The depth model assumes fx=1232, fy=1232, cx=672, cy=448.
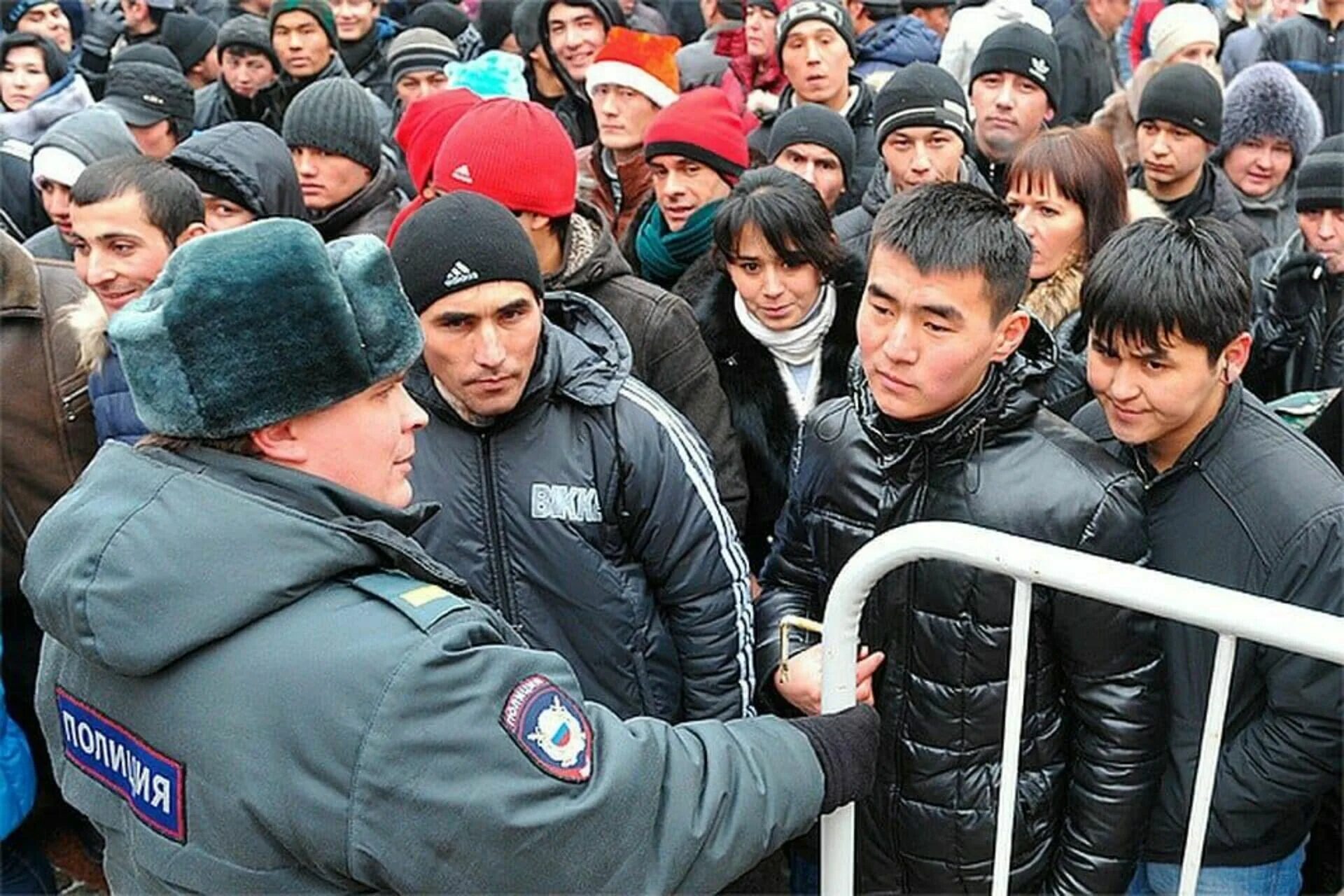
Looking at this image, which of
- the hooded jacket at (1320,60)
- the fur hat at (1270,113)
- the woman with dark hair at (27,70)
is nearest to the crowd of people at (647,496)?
the fur hat at (1270,113)

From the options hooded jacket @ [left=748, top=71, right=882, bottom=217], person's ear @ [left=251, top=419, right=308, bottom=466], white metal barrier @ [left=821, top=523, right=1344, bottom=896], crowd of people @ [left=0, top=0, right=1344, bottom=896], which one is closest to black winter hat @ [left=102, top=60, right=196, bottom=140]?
crowd of people @ [left=0, top=0, right=1344, bottom=896]

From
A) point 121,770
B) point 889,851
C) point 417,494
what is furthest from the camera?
point 417,494

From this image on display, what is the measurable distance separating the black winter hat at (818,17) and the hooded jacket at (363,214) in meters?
1.82

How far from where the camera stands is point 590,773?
54.6 inches

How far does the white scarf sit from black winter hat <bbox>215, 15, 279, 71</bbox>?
12.6ft

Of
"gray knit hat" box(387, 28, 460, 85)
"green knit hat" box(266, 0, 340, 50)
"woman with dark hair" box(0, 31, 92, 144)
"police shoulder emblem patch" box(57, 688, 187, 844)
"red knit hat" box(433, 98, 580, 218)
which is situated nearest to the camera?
"police shoulder emblem patch" box(57, 688, 187, 844)

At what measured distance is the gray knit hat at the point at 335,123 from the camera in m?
4.07

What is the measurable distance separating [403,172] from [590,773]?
409cm

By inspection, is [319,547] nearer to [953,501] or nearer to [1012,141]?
[953,501]

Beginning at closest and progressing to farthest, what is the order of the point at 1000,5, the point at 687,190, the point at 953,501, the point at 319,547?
the point at 319,547, the point at 953,501, the point at 687,190, the point at 1000,5

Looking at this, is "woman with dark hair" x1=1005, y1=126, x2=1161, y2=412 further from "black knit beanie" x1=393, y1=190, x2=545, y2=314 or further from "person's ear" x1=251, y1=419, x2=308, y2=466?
"person's ear" x1=251, y1=419, x2=308, y2=466

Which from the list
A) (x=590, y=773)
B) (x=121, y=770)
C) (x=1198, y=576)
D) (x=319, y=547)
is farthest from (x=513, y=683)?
(x=1198, y=576)

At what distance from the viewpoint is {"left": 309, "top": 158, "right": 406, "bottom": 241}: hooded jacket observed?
13.3 feet

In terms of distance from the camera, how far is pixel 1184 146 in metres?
4.02
